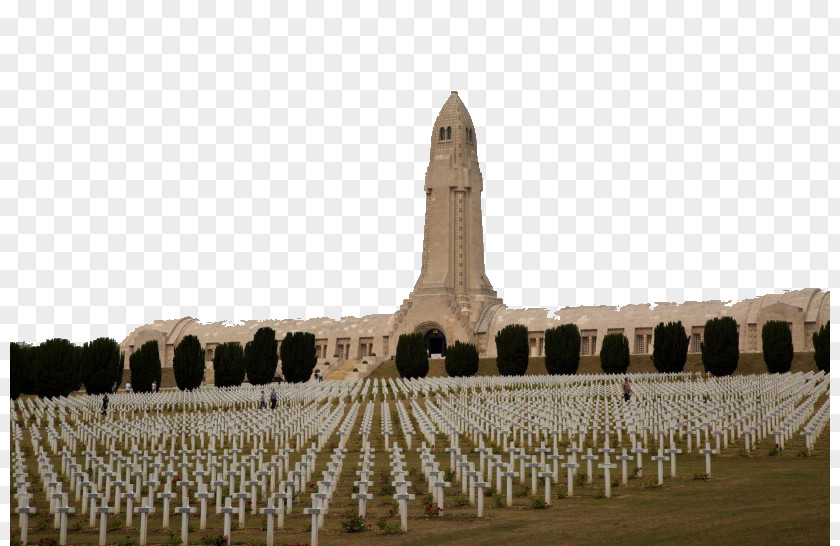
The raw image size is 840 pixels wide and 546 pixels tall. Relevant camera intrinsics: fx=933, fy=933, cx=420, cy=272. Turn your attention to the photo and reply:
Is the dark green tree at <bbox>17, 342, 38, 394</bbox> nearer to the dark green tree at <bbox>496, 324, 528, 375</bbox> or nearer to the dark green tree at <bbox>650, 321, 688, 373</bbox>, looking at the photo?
the dark green tree at <bbox>496, 324, 528, 375</bbox>

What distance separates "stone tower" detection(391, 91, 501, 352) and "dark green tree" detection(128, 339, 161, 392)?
2948cm

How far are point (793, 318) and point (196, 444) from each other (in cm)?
4887

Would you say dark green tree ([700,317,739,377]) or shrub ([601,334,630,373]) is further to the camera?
shrub ([601,334,630,373])

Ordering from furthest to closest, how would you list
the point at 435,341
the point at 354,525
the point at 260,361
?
1. the point at 435,341
2. the point at 260,361
3. the point at 354,525

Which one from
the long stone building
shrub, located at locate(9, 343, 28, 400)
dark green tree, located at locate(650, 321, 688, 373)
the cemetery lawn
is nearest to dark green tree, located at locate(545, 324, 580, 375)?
dark green tree, located at locate(650, 321, 688, 373)

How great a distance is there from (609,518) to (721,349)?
1539 inches

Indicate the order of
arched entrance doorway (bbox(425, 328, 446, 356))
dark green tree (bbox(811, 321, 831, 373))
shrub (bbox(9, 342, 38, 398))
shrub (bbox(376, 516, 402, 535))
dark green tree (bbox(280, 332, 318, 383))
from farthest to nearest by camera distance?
arched entrance doorway (bbox(425, 328, 446, 356)) < dark green tree (bbox(280, 332, 318, 383)) < dark green tree (bbox(811, 321, 831, 373)) < shrub (bbox(9, 342, 38, 398)) < shrub (bbox(376, 516, 402, 535))

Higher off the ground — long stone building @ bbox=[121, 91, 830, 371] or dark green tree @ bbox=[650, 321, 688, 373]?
long stone building @ bbox=[121, 91, 830, 371]

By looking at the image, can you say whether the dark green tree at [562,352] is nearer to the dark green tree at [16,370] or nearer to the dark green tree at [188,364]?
the dark green tree at [188,364]

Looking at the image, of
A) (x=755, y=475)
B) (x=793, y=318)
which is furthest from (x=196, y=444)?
(x=793, y=318)

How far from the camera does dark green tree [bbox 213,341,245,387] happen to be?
5066 centimetres

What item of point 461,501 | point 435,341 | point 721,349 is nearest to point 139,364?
point 721,349

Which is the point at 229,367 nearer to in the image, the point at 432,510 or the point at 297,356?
the point at 297,356

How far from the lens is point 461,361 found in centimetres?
5678
